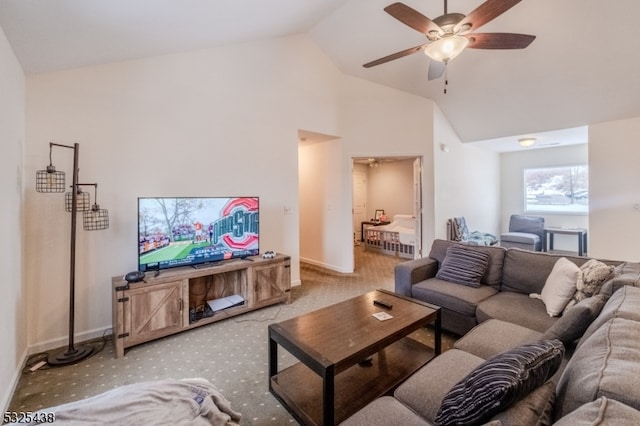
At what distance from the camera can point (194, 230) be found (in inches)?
121

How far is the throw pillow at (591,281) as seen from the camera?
6.64 feet

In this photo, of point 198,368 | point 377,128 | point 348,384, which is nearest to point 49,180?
point 198,368

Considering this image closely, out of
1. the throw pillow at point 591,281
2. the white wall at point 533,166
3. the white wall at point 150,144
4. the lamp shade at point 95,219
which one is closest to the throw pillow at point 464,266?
the throw pillow at point 591,281

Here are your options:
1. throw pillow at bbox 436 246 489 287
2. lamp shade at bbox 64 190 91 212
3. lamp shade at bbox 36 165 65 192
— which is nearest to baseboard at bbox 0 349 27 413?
lamp shade at bbox 64 190 91 212

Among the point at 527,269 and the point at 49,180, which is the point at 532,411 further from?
the point at 49,180

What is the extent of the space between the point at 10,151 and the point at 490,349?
11.6ft

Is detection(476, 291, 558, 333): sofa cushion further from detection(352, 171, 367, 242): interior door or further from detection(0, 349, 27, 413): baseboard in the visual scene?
detection(352, 171, 367, 242): interior door

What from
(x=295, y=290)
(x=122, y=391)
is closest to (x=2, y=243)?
(x=122, y=391)

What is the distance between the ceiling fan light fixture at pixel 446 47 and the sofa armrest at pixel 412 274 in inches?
79.2

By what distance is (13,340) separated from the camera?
83.7 inches

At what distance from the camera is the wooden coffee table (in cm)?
165

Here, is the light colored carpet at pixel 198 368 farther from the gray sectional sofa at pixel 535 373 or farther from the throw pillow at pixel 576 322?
the throw pillow at pixel 576 322

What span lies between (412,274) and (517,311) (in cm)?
95

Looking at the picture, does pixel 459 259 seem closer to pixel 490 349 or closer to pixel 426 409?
pixel 490 349
